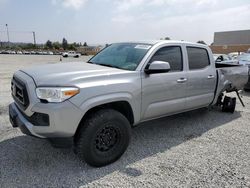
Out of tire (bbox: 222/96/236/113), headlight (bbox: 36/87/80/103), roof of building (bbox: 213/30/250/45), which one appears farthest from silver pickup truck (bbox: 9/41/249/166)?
roof of building (bbox: 213/30/250/45)

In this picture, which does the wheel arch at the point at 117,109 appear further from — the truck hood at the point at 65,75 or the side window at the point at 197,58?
the side window at the point at 197,58

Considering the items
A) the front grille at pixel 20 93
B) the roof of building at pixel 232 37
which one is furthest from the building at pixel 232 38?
the front grille at pixel 20 93

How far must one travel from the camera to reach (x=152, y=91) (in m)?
3.92

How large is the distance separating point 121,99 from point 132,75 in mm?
429

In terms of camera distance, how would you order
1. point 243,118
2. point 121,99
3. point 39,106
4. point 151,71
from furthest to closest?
point 243,118 < point 151,71 < point 121,99 < point 39,106

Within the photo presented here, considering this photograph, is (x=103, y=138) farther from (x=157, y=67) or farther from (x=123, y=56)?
(x=123, y=56)

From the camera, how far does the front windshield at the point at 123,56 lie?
3.99 metres

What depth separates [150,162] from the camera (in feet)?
12.1

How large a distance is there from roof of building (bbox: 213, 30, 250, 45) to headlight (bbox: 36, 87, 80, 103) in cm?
8141

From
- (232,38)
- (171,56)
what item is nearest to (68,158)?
(171,56)

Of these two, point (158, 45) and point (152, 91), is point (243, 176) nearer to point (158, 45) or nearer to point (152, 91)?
point (152, 91)

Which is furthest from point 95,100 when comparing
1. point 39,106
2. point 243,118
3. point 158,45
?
point 243,118

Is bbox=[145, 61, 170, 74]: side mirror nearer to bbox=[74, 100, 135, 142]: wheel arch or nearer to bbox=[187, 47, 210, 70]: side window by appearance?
bbox=[74, 100, 135, 142]: wheel arch

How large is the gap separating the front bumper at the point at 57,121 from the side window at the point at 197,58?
263 centimetres
